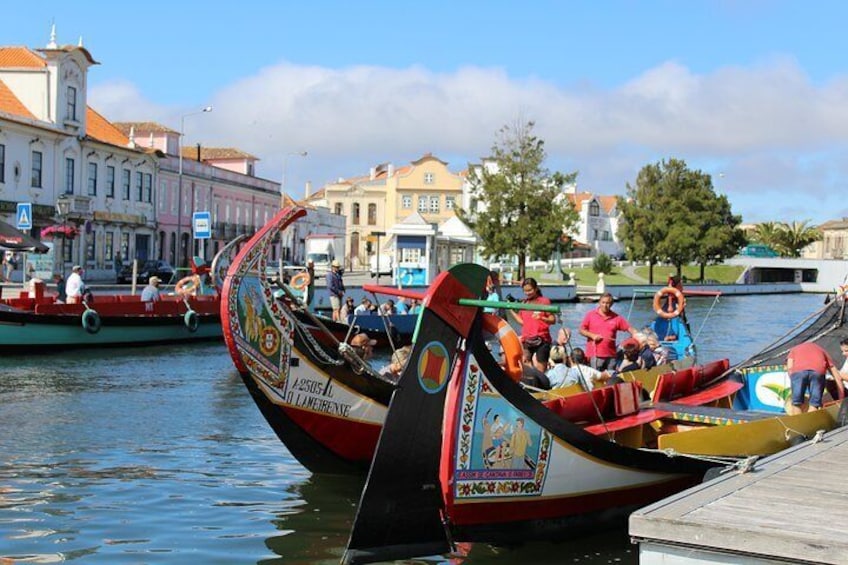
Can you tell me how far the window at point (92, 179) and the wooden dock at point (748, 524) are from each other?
5155 cm

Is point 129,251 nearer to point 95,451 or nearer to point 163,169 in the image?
point 163,169

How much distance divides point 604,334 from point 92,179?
44.7 metres

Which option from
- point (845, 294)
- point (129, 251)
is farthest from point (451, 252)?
point (845, 294)

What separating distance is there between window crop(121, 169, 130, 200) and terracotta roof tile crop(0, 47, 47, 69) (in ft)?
28.6

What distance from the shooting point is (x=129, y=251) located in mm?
61062

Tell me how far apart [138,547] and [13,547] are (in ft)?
3.66

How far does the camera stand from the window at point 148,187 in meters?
63.2

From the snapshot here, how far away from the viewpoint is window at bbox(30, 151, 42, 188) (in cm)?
5128

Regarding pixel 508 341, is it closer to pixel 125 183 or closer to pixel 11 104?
pixel 11 104

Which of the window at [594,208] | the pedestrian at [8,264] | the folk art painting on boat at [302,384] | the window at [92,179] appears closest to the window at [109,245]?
the window at [92,179]

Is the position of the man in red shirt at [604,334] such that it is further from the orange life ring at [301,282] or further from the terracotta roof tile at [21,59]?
the terracotta roof tile at [21,59]

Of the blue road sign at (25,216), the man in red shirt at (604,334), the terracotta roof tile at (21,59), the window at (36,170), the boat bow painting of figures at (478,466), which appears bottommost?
the boat bow painting of figures at (478,466)

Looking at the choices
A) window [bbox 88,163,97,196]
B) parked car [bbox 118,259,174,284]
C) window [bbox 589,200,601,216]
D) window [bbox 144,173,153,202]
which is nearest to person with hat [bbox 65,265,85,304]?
parked car [bbox 118,259,174,284]

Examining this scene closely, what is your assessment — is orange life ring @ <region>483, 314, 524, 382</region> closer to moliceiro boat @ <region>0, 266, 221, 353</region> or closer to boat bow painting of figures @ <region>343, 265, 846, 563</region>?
boat bow painting of figures @ <region>343, 265, 846, 563</region>
